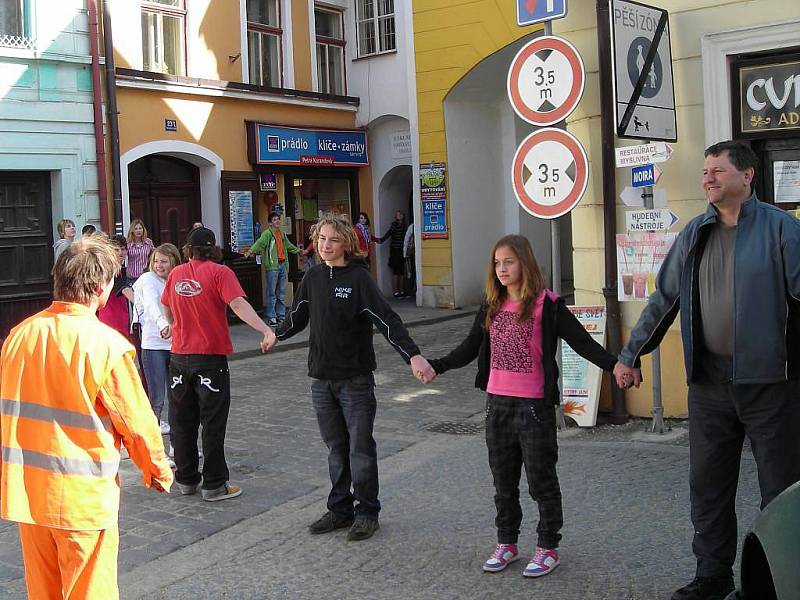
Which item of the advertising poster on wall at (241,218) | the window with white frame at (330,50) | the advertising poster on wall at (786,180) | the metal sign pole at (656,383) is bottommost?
the metal sign pole at (656,383)

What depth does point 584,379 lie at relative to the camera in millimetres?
8164

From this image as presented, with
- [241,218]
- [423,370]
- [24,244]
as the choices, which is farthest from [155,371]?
[241,218]

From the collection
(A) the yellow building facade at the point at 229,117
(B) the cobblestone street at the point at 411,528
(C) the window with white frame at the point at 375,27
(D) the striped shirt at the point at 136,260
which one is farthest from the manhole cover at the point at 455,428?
(C) the window with white frame at the point at 375,27

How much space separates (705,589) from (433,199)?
1483 centimetres

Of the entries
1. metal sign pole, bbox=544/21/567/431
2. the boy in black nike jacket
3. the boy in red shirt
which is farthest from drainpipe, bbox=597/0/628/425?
the boy in red shirt

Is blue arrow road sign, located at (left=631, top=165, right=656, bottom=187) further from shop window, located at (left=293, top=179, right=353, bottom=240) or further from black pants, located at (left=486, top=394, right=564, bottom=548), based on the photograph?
shop window, located at (left=293, top=179, right=353, bottom=240)

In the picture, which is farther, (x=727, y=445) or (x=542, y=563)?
(x=542, y=563)

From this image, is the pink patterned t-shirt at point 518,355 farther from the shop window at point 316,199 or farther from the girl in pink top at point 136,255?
the shop window at point 316,199

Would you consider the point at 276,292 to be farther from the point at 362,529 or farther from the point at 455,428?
the point at 362,529

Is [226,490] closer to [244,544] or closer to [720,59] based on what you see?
[244,544]

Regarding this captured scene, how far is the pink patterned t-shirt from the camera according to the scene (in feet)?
16.0

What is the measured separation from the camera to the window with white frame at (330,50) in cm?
1977

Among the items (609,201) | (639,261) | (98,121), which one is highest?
(98,121)

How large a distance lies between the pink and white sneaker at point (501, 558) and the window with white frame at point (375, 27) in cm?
1590
